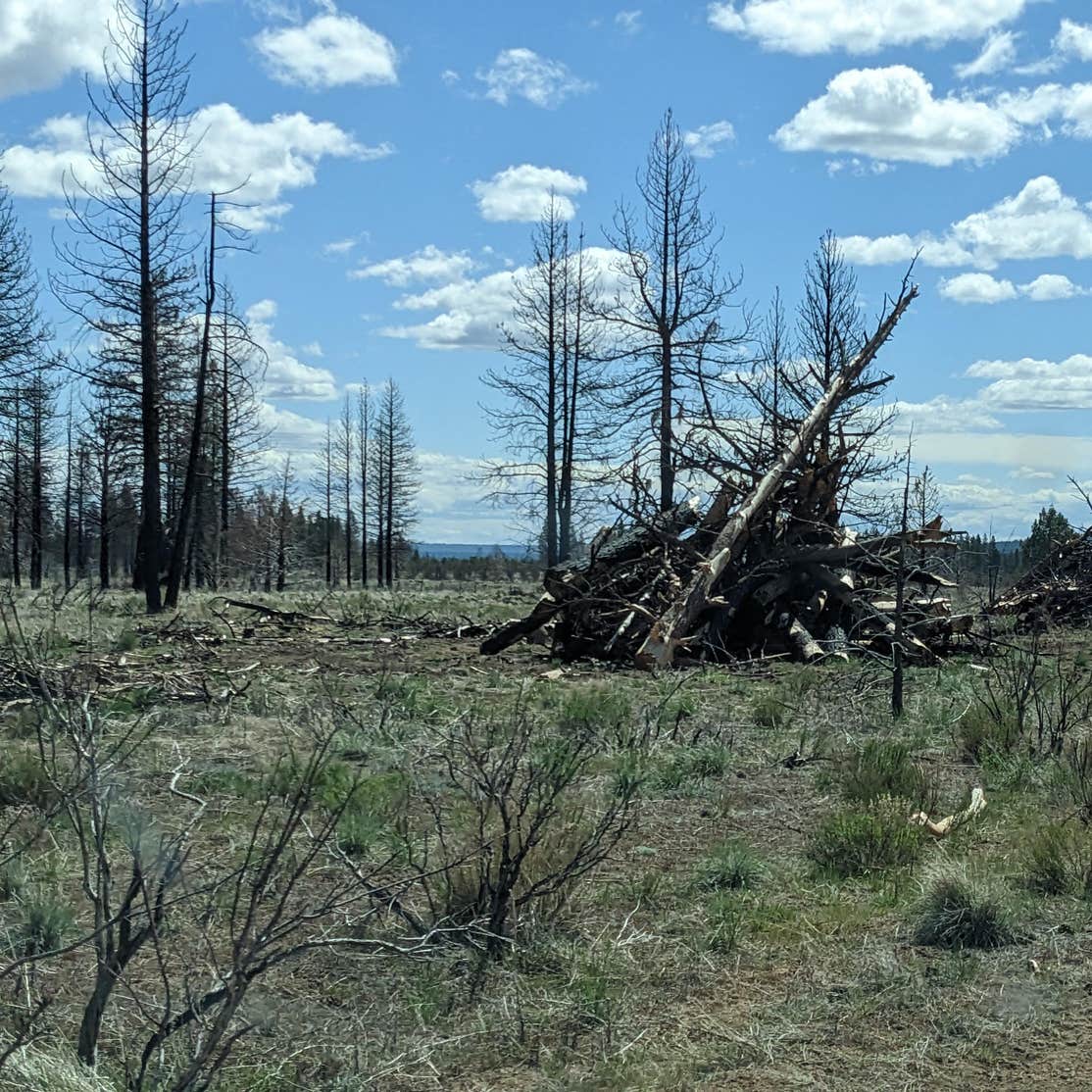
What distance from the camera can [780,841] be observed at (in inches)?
251

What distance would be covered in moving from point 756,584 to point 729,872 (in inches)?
384

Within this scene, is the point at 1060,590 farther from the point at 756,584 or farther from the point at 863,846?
the point at 863,846

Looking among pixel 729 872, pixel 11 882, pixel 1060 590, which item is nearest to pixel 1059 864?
pixel 729 872

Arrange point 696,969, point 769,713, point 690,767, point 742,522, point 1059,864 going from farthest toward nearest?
point 742,522 < point 769,713 < point 690,767 < point 1059,864 < point 696,969

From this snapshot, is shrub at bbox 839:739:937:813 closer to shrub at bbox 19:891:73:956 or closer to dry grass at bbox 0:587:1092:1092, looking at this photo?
dry grass at bbox 0:587:1092:1092

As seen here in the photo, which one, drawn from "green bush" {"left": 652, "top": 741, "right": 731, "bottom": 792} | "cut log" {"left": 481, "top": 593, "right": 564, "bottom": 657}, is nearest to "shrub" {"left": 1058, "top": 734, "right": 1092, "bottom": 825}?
"green bush" {"left": 652, "top": 741, "right": 731, "bottom": 792}

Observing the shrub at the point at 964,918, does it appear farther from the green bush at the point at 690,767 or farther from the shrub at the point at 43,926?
the shrub at the point at 43,926

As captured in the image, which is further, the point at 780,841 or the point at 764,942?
the point at 780,841

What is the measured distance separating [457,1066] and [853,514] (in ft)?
40.3

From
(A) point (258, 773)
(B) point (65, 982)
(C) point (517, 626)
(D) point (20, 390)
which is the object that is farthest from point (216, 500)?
(B) point (65, 982)

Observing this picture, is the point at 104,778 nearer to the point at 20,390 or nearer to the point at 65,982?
the point at 65,982

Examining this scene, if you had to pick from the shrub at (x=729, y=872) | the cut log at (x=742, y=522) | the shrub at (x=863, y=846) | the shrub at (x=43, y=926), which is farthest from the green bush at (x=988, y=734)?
the shrub at (x=43, y=926)

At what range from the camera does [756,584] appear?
593 inches

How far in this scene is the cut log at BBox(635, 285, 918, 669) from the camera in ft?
43.0
